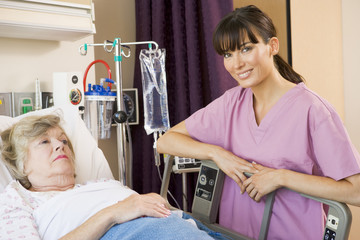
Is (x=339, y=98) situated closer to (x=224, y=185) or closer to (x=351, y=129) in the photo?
(x=351, y=129)

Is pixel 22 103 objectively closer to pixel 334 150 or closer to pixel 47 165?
pixel 47 165

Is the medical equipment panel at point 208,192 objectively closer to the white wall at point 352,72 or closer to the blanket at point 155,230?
the blanket at point 155,230

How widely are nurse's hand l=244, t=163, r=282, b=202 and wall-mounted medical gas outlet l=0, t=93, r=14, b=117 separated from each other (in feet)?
4.18

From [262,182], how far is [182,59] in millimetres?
1249

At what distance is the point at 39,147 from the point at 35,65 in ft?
2.25

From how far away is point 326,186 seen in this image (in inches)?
46.8

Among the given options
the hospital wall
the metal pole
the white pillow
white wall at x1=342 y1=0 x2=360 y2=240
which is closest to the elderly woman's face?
the white pillow

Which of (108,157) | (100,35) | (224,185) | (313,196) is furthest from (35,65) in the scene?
(313,196)

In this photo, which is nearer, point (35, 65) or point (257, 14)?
point (257, 14)

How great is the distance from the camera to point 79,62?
2.20 meters

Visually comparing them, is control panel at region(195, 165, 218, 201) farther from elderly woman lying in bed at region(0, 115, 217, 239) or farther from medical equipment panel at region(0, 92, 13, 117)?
medical equipment panel at region(0, 92, 13, 117)

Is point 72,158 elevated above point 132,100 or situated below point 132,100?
below

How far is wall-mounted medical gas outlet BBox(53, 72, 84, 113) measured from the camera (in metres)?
1.97

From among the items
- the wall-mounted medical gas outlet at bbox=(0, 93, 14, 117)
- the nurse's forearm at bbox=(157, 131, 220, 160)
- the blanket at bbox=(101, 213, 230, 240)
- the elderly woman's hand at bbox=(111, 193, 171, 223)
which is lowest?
the blanket at bbox=(101, 213, 230, 240)
